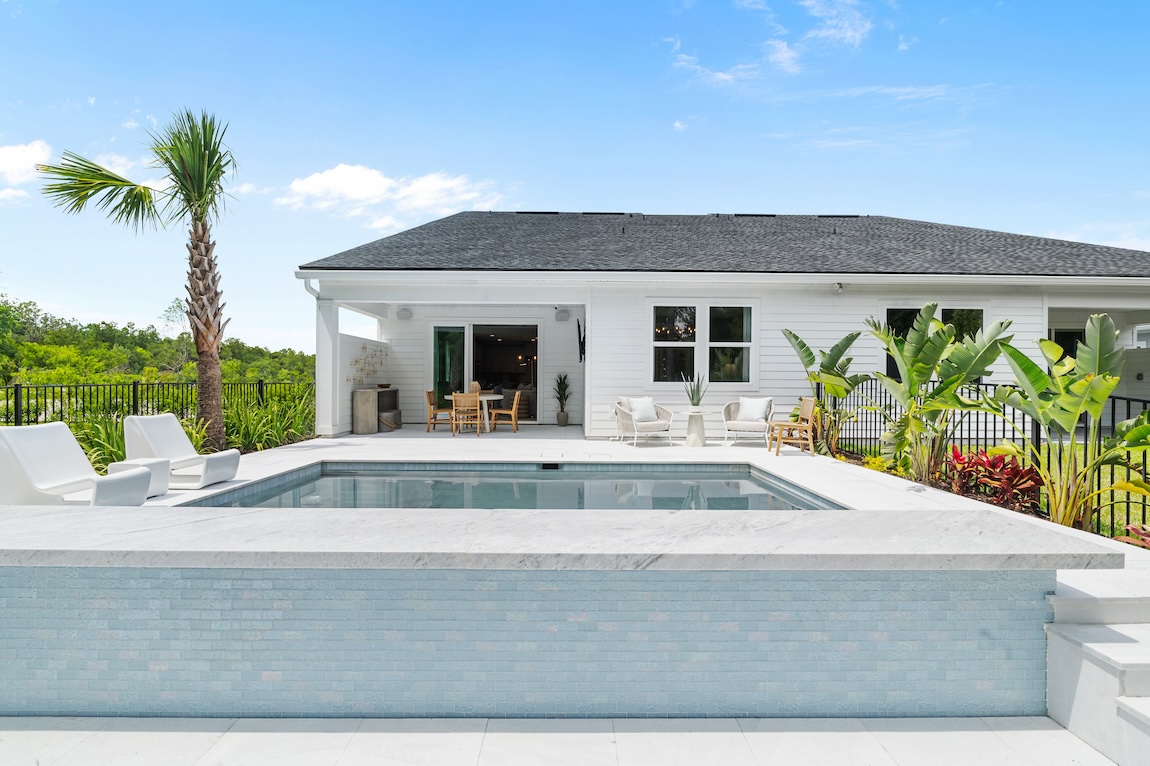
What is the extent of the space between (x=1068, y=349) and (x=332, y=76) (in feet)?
64.6

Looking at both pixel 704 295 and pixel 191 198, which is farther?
pixel 704 295

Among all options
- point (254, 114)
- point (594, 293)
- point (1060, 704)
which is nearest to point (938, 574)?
point (1060, 704)

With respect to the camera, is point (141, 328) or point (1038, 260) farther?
point (141, 328)

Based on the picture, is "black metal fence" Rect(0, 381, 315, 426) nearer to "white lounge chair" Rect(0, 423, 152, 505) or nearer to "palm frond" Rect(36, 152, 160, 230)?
"palm frond" Rect(36, 152, 160, 230)

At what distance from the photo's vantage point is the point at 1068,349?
1529 centimetres

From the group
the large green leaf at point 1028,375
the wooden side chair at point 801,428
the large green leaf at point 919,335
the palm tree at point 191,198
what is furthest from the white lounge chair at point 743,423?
the palm tree at point 191,198

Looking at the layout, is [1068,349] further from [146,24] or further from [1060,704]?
[146,24]

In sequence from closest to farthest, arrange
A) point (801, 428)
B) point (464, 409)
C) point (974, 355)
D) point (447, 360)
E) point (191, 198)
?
1. point (974, 355)
2. point (191, 198)
3. point (801, 428)
4. point (464, 409)
5. point (447, 360)
